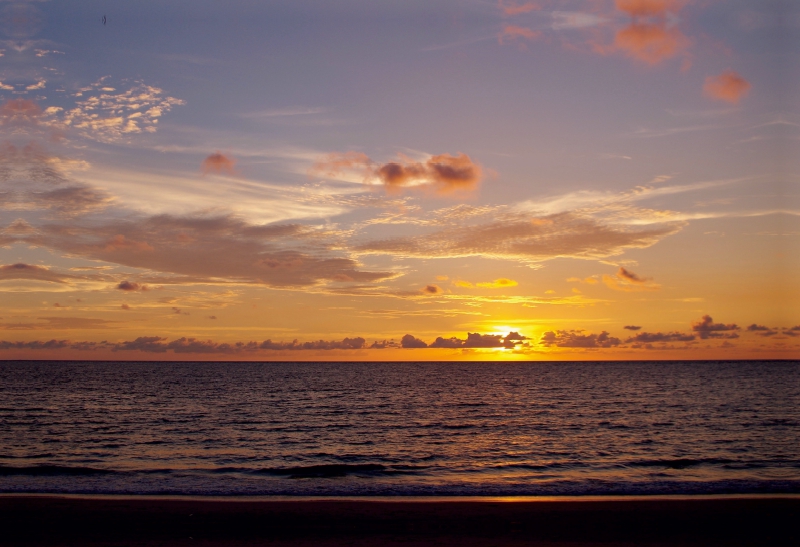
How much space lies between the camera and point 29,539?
1581 centimetres

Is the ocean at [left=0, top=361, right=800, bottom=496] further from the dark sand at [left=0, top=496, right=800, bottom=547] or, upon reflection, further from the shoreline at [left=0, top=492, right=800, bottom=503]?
the dark sand at [left=0, top=496, right=800, bottom=547]

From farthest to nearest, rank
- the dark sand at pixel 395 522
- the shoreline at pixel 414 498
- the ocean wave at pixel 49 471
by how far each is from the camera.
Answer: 1. the ocean wave at pixel 49 471
2. the shoreline at pixel 414 498
3. the dark sand at pixel 395 522

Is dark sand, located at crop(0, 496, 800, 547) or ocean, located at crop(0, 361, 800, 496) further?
ocean, located at crop(0, 361, 800, 496)

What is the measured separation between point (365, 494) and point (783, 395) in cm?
7455

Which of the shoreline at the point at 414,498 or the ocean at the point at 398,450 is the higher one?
the shoreline at the point at 414,498

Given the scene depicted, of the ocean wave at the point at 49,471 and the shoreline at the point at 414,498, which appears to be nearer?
the shoreline at the point at 414,498

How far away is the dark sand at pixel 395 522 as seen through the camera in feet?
51.4

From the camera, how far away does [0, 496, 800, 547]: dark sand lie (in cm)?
1566

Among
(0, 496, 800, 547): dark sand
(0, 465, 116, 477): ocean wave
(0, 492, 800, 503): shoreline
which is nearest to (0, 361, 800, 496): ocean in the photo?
(0, 465, 116, 477): ocean wave

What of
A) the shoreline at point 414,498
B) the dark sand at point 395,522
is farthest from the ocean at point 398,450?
the dark sand at point 395,522

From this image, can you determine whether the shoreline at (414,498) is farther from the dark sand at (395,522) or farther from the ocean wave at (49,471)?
the ocean wave at (49,471)

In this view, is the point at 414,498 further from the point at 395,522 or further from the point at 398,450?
the point at 398,450

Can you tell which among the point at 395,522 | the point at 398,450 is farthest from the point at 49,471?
the point at 395,522

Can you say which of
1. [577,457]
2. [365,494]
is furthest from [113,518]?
[577,457]
